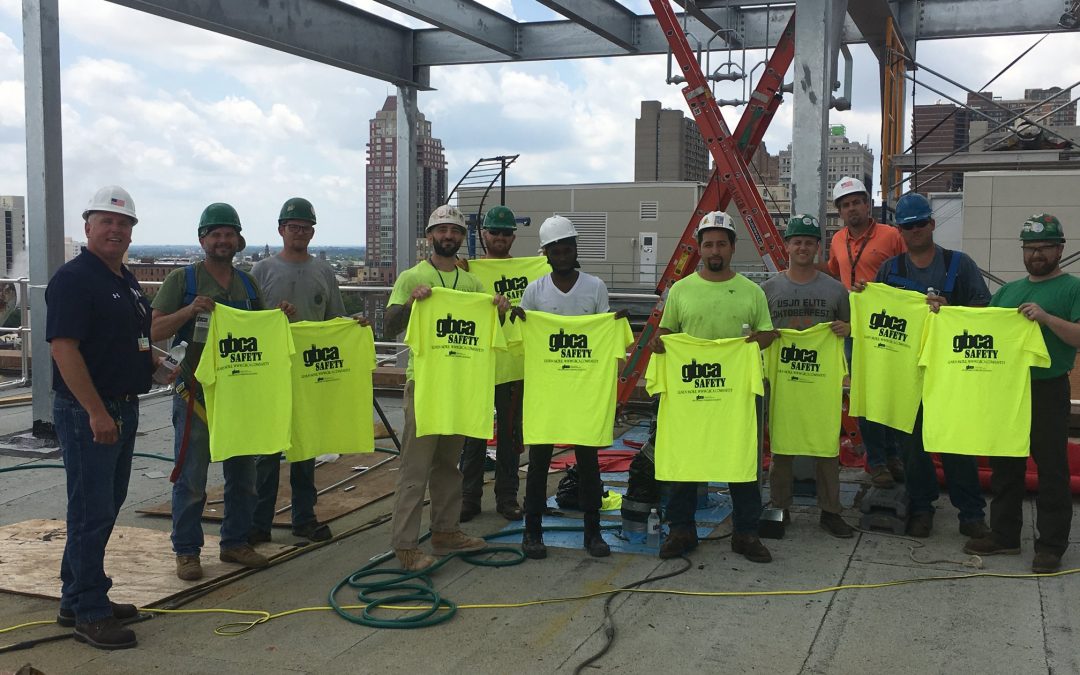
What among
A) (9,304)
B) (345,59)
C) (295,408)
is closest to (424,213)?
(9,304)

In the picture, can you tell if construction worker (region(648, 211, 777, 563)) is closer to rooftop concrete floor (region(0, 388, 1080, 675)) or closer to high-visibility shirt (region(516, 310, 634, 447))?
rooftop concrete floor (region(0, 388, 1080, 675))

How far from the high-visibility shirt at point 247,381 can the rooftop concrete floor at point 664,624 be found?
2.71 feet

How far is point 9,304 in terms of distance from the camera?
13.4 m

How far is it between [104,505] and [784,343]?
4.24 metres

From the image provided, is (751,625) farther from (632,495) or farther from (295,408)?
(295,408)

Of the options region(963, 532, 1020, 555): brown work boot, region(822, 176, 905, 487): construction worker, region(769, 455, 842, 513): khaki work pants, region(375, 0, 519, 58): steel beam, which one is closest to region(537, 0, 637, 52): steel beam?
region(375, 0, 519, 58): steel beam

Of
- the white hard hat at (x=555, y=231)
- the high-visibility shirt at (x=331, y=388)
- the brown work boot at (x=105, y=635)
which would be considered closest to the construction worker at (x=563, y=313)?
the white hard hat at (x=555, y=231)

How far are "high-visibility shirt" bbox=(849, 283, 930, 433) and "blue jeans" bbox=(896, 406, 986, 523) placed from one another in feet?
0.66

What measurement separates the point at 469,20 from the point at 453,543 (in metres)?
6.72

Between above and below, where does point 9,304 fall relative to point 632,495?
above

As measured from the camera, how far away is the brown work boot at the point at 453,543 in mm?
6156

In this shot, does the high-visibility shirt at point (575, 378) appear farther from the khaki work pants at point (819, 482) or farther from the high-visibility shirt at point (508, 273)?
the khaki work pants at point (819, 482)

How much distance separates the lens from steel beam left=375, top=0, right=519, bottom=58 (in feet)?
32.6

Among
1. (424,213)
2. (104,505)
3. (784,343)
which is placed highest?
(424,213)
